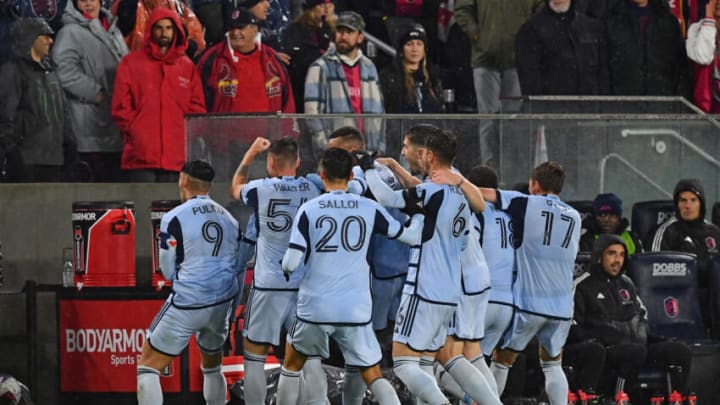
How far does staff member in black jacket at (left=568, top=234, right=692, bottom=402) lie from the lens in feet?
50.4

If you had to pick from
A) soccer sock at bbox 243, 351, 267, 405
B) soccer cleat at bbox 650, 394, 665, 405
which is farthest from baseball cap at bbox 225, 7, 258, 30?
soccer cleat at bbox 650, 394, 665, 405

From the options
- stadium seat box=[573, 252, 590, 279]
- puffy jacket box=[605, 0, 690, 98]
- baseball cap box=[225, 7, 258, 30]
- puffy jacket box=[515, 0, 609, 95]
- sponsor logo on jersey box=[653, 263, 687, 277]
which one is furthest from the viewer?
puffy jacket box=[605, 0, 690, 98]

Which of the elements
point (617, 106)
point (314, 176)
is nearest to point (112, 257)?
point (314, 176)

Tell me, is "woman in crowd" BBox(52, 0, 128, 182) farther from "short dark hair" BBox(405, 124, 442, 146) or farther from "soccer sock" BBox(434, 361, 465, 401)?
"short dark hair" BBox(405, 124, 442, 146)

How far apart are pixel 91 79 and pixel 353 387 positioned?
13.6 feet

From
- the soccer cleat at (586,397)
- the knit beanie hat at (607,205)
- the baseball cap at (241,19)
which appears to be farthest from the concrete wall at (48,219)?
the knit beanie hat at (607,205)

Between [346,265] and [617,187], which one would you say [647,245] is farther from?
[346,265]

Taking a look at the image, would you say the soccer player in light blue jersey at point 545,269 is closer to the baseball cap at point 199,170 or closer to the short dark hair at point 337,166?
the short dark hair at point 337,166

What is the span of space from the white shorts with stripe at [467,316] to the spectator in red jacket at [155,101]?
11.3 feet

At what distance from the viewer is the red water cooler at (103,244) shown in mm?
14820

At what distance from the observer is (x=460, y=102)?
18531mm

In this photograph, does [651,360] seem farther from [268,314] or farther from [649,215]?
[268,314]

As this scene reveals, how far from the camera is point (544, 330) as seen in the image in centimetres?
1434

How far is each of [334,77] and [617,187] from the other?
281cm
